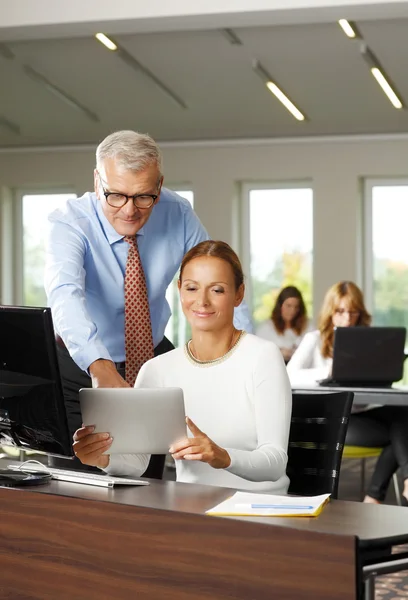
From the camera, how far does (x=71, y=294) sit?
96.4 inches

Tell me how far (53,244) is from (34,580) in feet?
3.38

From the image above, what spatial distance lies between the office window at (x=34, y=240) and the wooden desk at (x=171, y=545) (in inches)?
386

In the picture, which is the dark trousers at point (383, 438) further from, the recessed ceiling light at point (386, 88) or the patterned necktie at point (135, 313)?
the recessed ceiling light at point (386, 88)

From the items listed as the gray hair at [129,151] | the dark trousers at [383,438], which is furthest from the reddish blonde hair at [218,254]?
the dark trousers at [383,438]

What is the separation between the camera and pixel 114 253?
2.69 m

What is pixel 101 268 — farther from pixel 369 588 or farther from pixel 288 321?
pixel 288 321

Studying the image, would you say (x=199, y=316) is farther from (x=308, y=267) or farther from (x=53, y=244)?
(x=308, y=267)

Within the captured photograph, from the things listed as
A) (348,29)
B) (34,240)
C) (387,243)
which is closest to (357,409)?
Result: (348,29)

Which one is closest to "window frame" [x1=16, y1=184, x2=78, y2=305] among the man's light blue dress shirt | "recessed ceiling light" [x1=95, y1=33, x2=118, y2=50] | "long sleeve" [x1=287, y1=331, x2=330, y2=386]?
"recessed ceiling light" [x1=95, y1=33, x2=118, y2=50]

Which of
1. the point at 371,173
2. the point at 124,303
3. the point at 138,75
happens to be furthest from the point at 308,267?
the point at 124,303

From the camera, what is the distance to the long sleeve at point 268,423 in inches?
83.2

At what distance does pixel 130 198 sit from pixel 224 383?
1.64 feet

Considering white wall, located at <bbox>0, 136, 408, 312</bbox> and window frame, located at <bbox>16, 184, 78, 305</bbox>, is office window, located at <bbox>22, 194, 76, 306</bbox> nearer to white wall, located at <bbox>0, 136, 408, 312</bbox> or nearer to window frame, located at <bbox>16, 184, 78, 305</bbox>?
window frame, located at <bbox>16, 184, 78, 305</bbox>

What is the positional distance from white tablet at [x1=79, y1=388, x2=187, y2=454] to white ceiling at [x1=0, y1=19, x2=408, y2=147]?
6.34m
